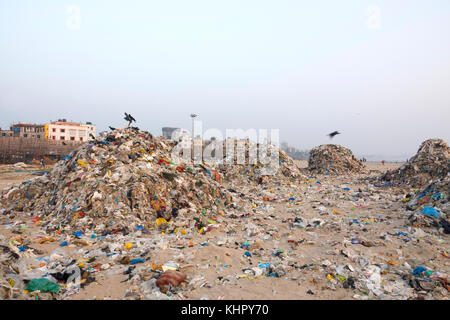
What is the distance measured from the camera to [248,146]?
12664 mm

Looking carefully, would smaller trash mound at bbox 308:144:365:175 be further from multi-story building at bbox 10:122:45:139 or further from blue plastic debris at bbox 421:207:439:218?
multi-story building at bbox 10:122:45:139

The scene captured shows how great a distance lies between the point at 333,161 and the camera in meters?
15.5

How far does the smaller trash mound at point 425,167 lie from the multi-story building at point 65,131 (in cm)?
3735

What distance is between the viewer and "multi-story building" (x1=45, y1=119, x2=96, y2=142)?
35.5 m

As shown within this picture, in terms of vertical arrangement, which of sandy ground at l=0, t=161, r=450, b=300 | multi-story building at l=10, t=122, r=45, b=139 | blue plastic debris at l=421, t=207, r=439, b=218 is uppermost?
multi-story building at l=10, t=122, r=45, b=139

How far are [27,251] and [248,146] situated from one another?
10148mm

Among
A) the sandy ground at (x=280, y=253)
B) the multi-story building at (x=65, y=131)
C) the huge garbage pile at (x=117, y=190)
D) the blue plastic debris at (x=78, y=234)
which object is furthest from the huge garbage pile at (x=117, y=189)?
the multi-story building at (x=65, y=131)

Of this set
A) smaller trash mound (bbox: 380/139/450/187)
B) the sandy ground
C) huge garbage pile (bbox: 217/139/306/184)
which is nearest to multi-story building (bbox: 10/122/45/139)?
huge garbage pile (bbox: 217/139/306/184)

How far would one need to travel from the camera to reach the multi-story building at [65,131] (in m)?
35.5

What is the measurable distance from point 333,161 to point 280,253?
1300cm

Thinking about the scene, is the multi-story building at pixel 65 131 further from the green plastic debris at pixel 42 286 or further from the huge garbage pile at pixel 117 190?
the green plastic debris at pixel 42 286

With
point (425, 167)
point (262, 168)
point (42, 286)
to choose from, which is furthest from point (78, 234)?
point (425, 167)

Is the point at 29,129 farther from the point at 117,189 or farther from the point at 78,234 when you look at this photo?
the point at 78,234

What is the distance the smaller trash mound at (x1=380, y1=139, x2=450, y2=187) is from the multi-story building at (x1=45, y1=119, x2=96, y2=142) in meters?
37.3
